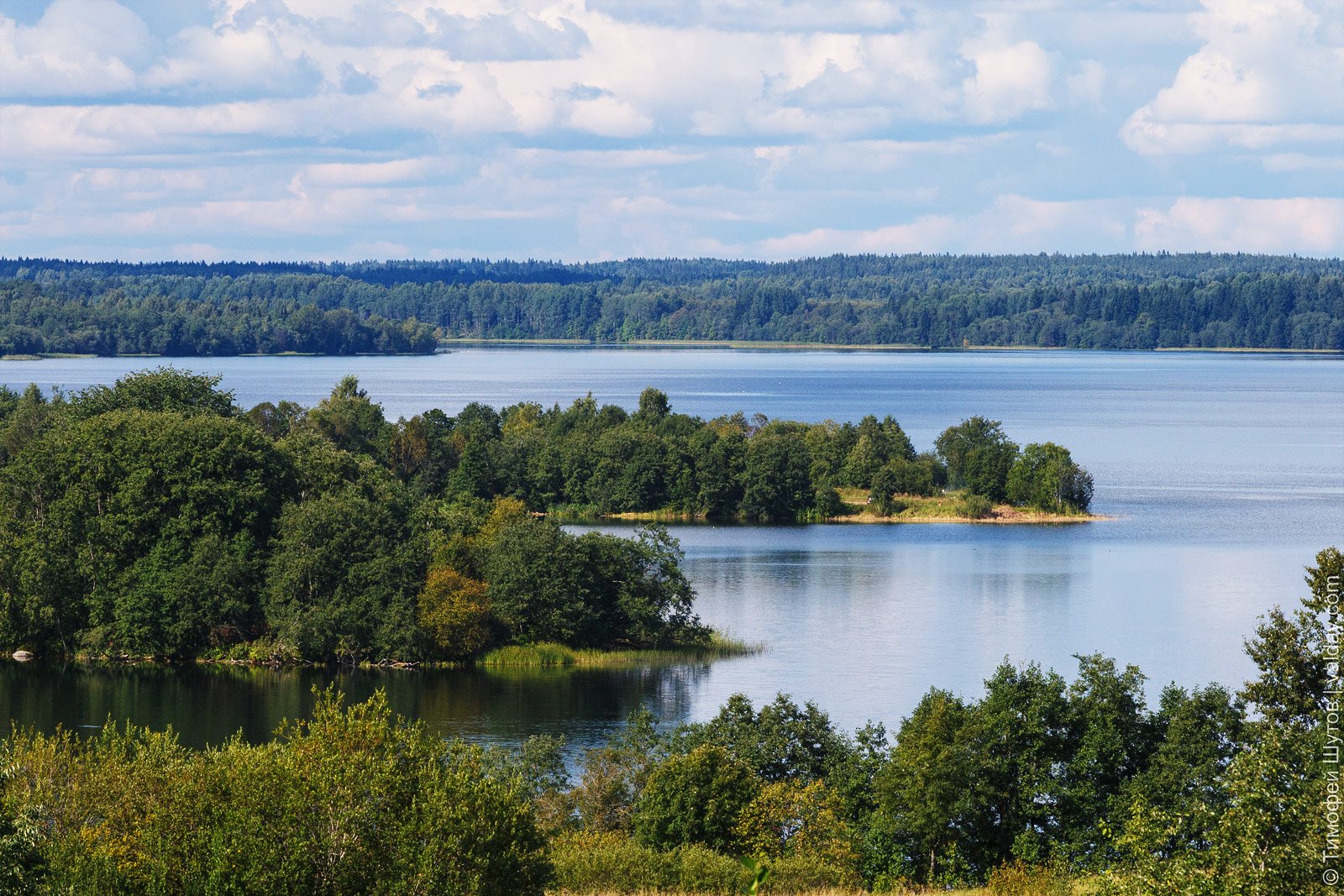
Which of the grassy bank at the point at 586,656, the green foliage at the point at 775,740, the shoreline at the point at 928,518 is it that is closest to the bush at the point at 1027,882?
the green foliage at the point at 775,740

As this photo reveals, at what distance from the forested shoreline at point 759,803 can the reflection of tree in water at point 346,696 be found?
30.4ft

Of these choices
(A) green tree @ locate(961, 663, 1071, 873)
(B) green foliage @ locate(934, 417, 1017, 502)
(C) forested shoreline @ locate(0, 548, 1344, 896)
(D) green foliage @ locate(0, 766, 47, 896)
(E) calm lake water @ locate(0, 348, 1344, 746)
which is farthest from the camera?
(B) green foliage @ locate(934, 417, 1017, 502)

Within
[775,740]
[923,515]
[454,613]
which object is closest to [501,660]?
[454,613]

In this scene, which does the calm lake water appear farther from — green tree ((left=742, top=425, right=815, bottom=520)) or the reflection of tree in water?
green tree ((left=742, top=425, right=815, bottom=520))

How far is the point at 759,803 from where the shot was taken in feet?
104

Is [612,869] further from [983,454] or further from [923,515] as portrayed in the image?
[983,454]

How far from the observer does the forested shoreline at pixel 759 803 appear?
20219mm

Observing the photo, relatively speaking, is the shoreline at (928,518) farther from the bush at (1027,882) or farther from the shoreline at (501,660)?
the bush at (1027,882)

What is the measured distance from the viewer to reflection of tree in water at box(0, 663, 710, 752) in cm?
4822

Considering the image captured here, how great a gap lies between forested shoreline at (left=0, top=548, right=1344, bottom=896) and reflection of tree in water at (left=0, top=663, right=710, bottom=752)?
926 centimetres

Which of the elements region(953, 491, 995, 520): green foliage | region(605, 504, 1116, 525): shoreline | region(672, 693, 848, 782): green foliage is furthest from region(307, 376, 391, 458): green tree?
region(672, 693, 848, 782): green foliage

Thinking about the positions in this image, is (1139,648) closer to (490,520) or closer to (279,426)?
(490,520)

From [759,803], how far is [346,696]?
24081 mm

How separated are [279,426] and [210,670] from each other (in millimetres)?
36731
